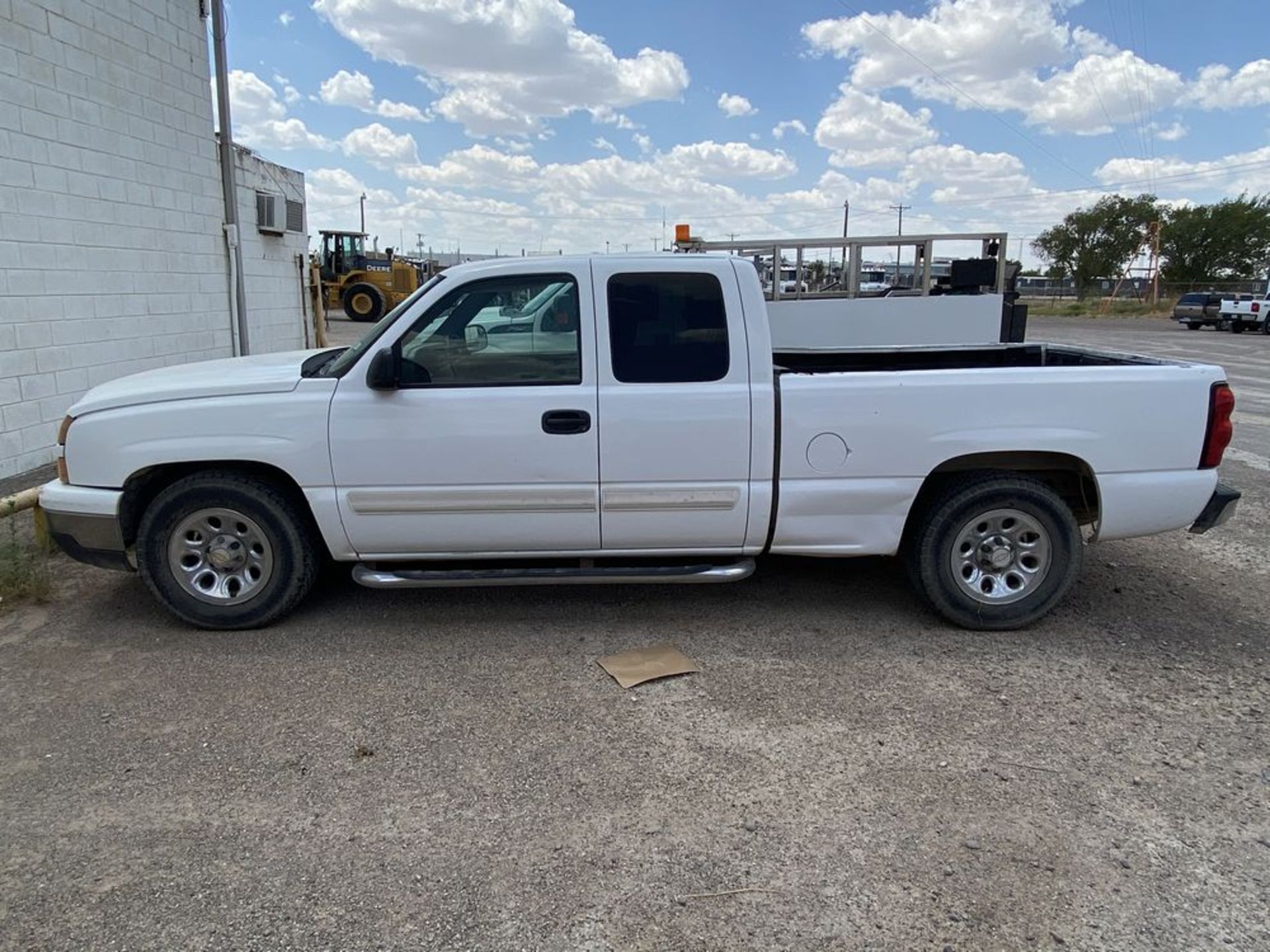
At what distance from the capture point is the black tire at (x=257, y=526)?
4320 mm

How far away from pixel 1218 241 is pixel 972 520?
65.1 m

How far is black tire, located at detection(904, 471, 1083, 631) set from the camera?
4.43 metres

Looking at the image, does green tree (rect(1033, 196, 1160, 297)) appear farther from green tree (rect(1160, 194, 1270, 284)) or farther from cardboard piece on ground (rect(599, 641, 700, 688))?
cardboard piece on ground (rect(599, 641, 700, 688))

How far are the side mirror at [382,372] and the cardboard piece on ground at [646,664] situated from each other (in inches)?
66.5

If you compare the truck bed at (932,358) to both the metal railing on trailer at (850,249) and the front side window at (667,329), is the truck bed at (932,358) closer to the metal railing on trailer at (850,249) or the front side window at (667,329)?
the front side window at (667,329)

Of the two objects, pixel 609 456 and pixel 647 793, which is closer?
pixel 647 793

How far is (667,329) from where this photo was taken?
4348 mm

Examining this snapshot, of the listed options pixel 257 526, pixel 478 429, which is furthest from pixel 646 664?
pixel 257 526

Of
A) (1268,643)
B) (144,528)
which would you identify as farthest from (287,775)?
(1268,643)

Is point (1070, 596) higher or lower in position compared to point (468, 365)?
lower

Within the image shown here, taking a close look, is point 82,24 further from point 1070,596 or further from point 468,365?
point 1070,596

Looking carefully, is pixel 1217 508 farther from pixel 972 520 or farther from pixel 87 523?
pixel 87 523

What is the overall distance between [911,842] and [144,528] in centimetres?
380

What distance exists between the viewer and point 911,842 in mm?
2875
